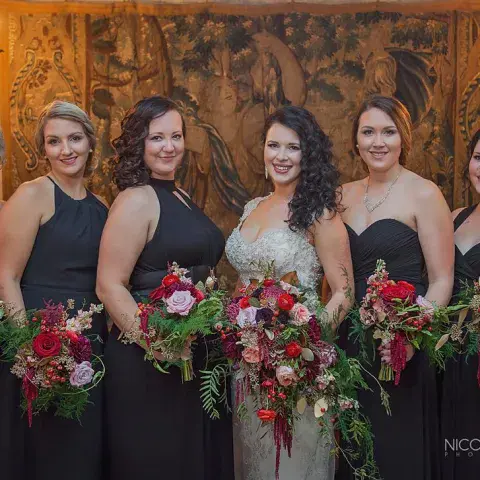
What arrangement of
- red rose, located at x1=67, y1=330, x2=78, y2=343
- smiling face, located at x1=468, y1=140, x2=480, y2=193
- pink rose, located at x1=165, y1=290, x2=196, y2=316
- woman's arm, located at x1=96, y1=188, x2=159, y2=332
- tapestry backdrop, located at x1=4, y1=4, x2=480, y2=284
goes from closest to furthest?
pink rose, located at x1=165, y1=290, x2=196, y2=316
red rose, located at x1=67, y1=330, x2=78, y2=343
woman's arm, located at x1=96, y1=188, x2=159, y2=332
smiling face, located at x1=468, y1=140, x2=480, y2=193
tapestry backdrop, located at x1=4, y1=4, x2=480, y2=284

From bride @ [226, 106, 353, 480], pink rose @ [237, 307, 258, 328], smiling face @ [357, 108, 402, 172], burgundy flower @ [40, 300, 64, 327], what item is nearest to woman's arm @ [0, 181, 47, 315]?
burgundy flower @ [40, 300, 64, 327]

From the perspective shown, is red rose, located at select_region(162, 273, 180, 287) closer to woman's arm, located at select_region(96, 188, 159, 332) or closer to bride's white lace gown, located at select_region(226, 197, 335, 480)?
woman's arm, located at select_region(96, 188, 159, 332)

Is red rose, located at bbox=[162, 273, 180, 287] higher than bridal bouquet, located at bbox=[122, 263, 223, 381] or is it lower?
higher

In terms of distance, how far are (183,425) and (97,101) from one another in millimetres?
3238

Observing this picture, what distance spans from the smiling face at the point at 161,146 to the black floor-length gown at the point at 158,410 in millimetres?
307

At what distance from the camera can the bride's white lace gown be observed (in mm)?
5098

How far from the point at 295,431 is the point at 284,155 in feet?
5.22

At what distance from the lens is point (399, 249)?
205 inches

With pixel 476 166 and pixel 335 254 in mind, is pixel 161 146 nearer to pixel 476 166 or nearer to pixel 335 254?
pixel 335 254

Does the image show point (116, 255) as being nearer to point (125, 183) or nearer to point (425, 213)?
point (125, 183)

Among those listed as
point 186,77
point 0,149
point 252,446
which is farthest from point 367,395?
point 186,77

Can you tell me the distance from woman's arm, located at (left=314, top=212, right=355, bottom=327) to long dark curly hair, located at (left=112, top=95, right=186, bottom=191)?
1.05 meters

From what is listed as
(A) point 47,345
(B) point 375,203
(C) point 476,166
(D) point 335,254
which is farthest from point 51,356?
(C) point 476,166

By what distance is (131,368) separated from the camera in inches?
194
